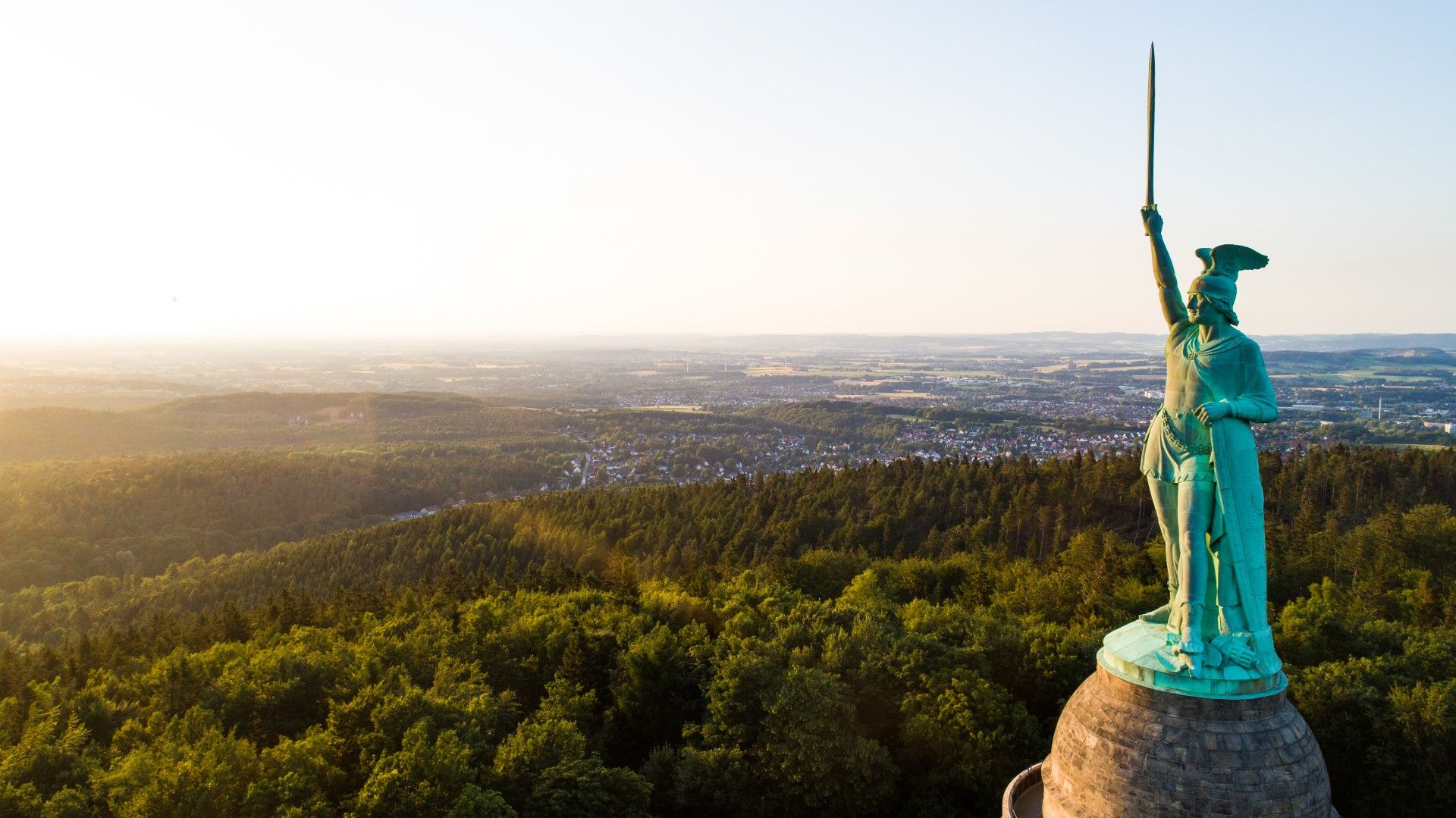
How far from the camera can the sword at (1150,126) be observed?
12.4m

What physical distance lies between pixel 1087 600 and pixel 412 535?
45.7 m

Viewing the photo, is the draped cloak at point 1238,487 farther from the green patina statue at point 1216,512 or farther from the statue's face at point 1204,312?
the statue's face at point 1204,312

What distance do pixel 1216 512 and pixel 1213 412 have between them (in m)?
1.51

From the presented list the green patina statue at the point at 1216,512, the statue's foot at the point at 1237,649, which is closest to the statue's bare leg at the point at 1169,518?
the green patina statue at the point at 1216,512

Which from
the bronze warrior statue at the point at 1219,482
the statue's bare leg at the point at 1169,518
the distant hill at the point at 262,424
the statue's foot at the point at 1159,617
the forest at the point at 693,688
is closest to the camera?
the bronze warrior statue at the point at 1219,482

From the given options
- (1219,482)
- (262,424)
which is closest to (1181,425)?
(1219,482)

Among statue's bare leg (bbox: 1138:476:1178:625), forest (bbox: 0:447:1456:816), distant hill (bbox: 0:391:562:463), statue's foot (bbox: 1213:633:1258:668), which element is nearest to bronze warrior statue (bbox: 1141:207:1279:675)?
statue's foot (bbox: 1213:633:1258:668)

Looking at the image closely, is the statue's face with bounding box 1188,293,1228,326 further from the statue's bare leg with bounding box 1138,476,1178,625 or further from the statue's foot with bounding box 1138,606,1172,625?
the statue's foot with bounding box 1138,606,1172,625

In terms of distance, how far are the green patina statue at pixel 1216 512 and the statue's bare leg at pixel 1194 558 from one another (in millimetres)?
13

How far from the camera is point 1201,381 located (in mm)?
11828

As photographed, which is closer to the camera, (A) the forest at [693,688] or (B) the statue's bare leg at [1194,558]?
(B) the statue's bare leg at [1194,558]

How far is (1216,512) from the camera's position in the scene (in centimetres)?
1173

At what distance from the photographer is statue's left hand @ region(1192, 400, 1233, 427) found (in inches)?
446

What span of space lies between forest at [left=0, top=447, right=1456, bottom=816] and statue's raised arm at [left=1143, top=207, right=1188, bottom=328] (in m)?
12.1
